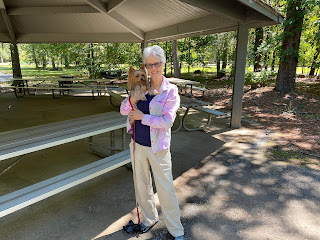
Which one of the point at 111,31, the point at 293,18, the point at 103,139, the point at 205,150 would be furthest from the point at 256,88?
the point at 103,139

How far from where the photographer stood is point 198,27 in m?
5.65

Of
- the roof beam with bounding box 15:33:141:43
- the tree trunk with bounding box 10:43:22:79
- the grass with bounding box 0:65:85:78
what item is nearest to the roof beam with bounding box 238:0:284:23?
the roof beam with bounding box 15:33:141:43

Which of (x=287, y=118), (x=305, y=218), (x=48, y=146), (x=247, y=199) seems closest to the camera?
(x=48, y=146)

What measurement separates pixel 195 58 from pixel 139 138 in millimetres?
16339

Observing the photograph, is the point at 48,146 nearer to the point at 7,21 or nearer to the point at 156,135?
the point at 156,135

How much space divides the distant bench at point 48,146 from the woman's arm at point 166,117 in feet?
3.51

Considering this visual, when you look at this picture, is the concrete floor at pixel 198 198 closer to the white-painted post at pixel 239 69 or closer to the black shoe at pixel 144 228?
the black shoe at pixel 144 228

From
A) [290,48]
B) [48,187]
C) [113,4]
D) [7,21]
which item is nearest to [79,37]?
[7,21]

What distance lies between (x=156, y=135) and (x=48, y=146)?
117 centimetres

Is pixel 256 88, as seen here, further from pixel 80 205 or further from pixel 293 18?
pixel 80 205

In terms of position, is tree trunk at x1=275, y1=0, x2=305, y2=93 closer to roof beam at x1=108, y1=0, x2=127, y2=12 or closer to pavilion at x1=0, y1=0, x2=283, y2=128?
pavilion at x1=0, y1=0, x2=283, y2=128

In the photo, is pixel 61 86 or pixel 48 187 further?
pixel 61 86

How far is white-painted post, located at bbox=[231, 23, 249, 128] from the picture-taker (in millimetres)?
5195

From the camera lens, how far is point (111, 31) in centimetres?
870
